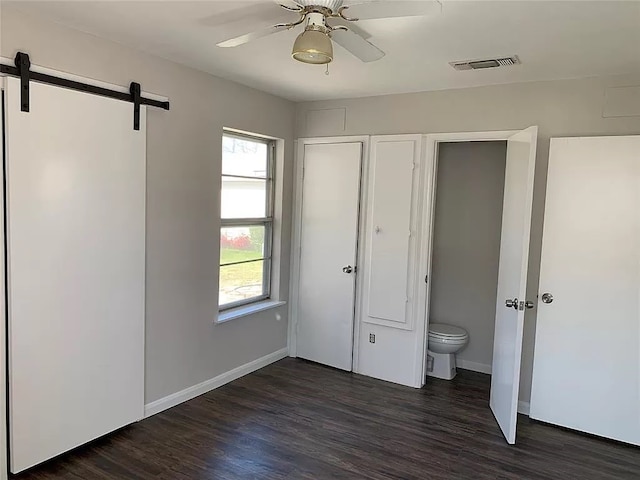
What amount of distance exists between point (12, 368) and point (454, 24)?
2.87 m

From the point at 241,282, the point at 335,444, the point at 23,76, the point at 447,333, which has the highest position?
the point at 23,76

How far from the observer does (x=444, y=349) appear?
14.0ft

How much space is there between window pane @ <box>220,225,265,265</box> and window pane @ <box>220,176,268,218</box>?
125 millimetres

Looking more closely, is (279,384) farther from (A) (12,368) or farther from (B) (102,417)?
(A) (12,368)

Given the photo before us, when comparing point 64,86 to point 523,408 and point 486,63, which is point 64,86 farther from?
point 523,408

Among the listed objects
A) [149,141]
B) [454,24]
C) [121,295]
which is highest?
[454,24]

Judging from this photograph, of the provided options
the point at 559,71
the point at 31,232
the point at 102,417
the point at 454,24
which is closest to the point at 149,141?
the point at 31,232

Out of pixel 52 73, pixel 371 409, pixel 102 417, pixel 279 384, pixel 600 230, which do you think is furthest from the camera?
pixel 279 384

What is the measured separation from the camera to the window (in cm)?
404

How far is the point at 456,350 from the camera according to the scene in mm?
4270

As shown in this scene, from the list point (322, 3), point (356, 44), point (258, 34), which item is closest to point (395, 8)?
point (322, 3)

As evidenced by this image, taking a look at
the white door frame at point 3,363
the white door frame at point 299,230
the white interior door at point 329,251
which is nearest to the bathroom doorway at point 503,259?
the white door frame at point 299,230

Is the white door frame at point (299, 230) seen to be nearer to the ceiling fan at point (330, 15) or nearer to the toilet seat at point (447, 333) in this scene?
the toilet seat at point (447, 333)

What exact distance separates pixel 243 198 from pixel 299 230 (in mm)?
688
